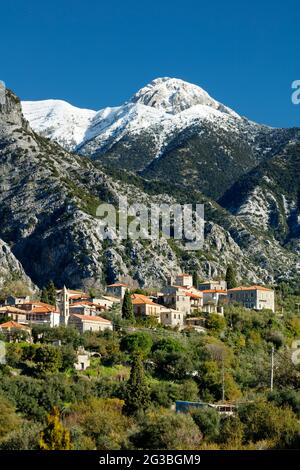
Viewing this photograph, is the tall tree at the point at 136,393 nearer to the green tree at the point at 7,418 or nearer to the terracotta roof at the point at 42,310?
the green tree at the point at 7,418

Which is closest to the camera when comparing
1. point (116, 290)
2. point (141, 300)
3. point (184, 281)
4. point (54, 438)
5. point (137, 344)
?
point (54, 438)

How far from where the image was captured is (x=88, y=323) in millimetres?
90500

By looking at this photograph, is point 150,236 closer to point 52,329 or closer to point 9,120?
point 9,120

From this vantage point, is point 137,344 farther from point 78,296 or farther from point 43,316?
point 78,296

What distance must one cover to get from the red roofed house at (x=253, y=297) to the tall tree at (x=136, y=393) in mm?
43583

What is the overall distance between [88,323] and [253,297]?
26746mm

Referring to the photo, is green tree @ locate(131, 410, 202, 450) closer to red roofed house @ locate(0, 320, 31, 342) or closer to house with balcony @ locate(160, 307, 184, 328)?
red roofed house @ locate(0, 320, 31, 342)

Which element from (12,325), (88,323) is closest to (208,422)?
(12,325)

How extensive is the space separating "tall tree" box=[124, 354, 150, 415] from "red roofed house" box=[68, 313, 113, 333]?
21.5 m

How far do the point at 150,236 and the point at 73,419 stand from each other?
85.5 m

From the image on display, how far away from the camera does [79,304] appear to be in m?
98.6

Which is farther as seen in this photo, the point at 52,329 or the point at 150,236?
the point at 150,236

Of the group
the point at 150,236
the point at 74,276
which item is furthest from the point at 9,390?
the point at 150,236

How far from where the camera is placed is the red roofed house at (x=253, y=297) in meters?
111
